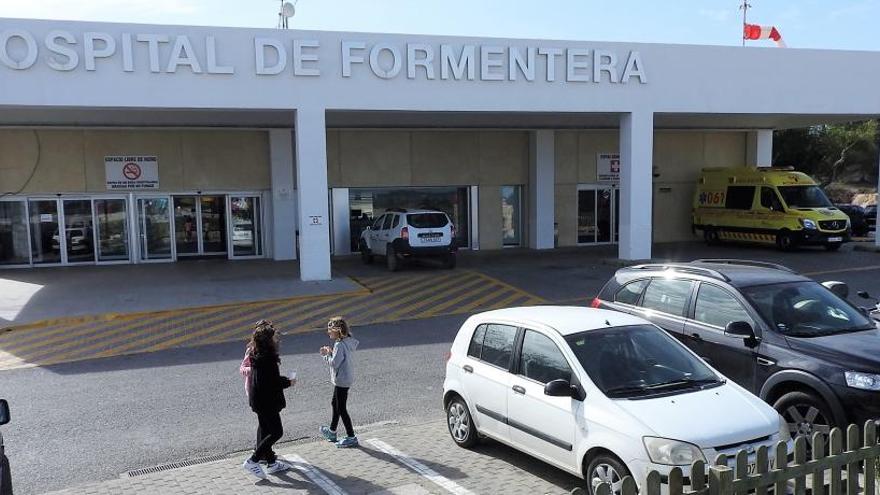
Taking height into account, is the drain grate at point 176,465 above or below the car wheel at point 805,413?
below

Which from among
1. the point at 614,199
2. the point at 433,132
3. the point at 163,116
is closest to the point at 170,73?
the point at 163,116

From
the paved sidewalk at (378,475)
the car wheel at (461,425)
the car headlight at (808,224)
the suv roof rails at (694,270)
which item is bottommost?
the paved sidewalk at (378,475)

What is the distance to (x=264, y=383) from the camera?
644 cm

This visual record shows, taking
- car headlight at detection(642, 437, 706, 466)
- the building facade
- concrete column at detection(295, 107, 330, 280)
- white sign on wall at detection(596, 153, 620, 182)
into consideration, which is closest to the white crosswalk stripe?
car headlight at detection(642, 437, 706, 466)

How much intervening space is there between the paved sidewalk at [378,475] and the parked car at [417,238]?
41.4 feet

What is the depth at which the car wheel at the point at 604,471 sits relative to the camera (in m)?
5.30

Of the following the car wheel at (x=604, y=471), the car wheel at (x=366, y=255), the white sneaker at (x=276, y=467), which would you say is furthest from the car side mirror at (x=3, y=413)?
the car wheel at (x=366, y=255)

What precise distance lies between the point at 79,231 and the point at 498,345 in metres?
19.7

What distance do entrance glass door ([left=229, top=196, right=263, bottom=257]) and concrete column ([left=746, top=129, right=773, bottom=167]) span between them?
19132 mm

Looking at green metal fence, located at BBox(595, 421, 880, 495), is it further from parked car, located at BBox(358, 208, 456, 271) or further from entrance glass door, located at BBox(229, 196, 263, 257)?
entrance glass door, located at BBox(229, 196, 263, 257)

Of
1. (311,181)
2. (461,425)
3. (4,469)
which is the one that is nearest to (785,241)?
(311,181)

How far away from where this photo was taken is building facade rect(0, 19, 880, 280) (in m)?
16.2

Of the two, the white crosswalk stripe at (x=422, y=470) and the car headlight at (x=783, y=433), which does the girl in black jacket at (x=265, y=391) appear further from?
the car headlight at (x=783, y=433)

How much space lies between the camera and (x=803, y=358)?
6539 millimetres
